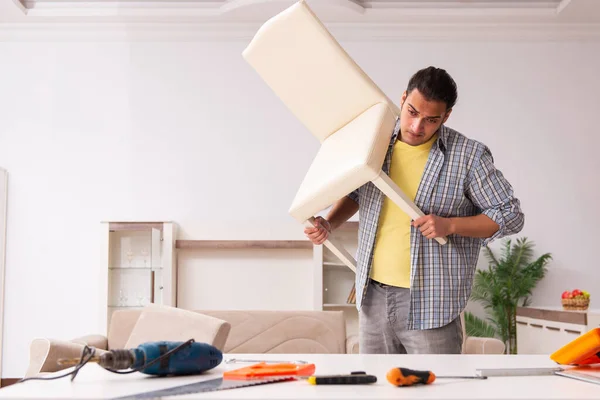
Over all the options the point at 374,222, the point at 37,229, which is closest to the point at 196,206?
the point at 37,229

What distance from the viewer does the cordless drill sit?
1.16 m

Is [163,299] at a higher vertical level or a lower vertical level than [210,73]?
lower

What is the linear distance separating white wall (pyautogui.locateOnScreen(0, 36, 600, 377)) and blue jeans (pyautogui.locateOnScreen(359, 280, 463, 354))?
382 centimetres

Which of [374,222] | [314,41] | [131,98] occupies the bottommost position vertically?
[374,222]

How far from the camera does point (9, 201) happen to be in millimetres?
5965

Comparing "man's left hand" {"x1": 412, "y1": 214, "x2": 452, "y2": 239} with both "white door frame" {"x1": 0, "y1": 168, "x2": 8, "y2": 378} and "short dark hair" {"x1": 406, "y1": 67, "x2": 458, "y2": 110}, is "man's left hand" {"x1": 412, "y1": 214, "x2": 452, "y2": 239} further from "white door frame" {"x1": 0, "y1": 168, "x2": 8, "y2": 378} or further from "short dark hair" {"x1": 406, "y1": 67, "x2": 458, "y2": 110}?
"white door frame" {"x1": 0, "y1": 168, "x2": 8, "y2": 378}

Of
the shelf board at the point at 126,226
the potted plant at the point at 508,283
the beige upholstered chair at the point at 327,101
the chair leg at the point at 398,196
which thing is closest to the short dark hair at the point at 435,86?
the beige upholstered chair at the point at 327,101

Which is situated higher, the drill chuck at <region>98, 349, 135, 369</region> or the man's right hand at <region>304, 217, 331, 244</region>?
the man's right hand at <region>304, 217, 331, 244</region>

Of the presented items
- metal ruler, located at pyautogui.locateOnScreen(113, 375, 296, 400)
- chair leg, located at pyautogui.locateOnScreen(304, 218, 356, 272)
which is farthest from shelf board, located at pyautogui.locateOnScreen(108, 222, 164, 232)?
metal ruler, located at pyautogui.locateOnScreen(113, 375, 296, 400)

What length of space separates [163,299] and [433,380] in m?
4.61

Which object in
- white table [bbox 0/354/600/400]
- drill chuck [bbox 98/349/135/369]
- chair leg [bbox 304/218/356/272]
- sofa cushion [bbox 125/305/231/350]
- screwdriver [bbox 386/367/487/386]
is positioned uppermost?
chair leg [bbox 304/218/356/272]

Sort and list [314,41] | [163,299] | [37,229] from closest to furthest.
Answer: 1. [314,41]
2. [163,299]
3. [37,229]

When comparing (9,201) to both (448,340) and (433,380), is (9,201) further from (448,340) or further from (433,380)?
(433,380)

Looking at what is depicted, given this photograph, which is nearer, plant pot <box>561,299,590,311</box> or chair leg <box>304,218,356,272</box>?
chair leg <box>304,218,356,272</box>
